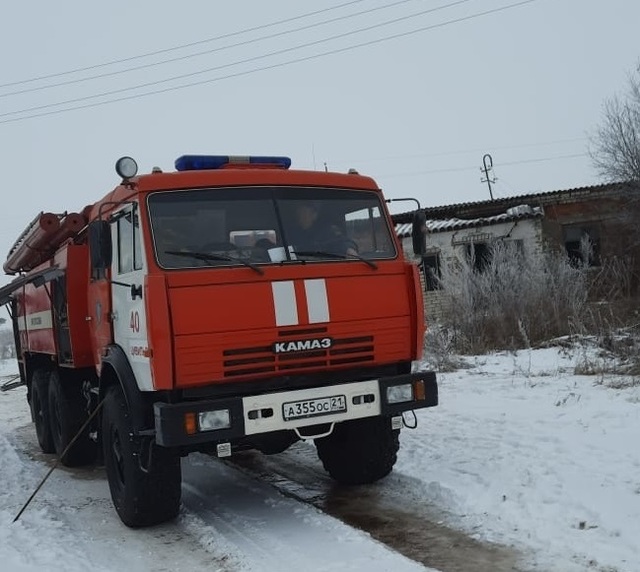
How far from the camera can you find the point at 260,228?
5.31 m

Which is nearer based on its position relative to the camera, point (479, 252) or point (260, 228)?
point (260, 228)

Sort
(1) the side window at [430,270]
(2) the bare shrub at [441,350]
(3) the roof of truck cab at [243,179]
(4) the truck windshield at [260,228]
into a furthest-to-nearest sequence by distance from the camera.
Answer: (1) the side window at [430,270], (2) the bare shrub at [441,350], (3) the roof of truck cab at [243,179], (4) the truck windshield at [260,228]

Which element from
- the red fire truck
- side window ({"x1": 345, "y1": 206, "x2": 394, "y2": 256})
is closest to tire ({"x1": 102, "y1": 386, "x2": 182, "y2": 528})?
the red fire truck

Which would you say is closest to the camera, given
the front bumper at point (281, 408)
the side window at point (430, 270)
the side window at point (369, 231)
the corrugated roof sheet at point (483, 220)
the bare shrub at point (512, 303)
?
the front bumper at point (281, 408)

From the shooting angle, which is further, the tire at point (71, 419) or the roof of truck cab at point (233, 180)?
the tire at point (71, 419)

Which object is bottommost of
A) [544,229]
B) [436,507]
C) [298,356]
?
[436,507]

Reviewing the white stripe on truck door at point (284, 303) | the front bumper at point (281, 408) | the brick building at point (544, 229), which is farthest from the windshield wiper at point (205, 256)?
the brick building at point (544, 229)

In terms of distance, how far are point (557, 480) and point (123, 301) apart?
3571 millimetres

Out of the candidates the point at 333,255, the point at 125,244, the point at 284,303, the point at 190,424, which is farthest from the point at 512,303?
the point at 190,424

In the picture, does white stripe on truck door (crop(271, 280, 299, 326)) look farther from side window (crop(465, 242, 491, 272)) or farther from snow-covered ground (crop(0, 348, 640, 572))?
side window (crop(465, 242, 491, 272))

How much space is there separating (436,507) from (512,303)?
11.1 m

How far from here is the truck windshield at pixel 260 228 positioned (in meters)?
5.09

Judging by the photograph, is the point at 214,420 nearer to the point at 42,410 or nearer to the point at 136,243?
the point at 136,243

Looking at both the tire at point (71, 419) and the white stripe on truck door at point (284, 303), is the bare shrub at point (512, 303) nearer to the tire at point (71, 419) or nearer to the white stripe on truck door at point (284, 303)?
the tire at point (71, 419)
